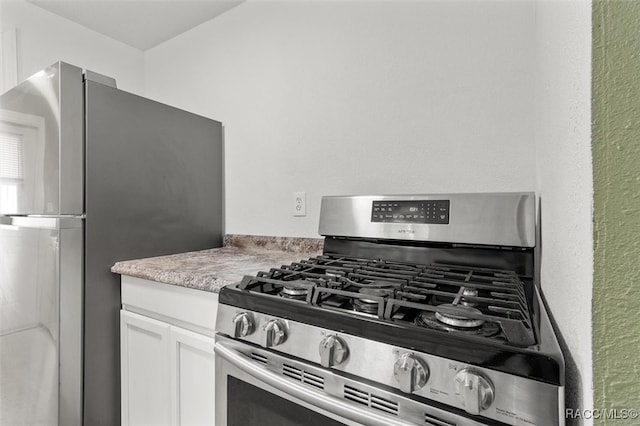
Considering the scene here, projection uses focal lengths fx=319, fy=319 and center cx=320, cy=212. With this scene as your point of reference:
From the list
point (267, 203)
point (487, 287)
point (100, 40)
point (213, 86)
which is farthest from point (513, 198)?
point (100, 40)

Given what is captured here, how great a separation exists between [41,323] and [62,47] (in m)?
1.66

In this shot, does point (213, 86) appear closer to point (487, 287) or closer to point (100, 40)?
point (100, 40)

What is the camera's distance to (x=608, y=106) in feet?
0.99

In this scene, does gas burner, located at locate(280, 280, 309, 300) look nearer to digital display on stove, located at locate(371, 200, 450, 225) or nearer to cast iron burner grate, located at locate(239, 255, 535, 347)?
cast iron burner grate, located at locate(239, 255, 535, 347)

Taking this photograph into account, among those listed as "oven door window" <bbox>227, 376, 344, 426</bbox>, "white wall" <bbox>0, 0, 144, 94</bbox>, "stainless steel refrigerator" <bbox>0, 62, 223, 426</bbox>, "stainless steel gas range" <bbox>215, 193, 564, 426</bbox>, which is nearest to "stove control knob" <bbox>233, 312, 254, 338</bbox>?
"stainless steel gas range" <bbox>215, 193, 564, 426</bbox>

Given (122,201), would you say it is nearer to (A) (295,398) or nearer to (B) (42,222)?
(B) (42,222)

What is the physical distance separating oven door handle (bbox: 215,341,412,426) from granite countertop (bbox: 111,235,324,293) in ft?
0.79

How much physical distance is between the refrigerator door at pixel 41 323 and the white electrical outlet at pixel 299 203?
0.86 m

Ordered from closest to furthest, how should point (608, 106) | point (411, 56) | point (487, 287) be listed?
point (608, 106), point (487, 287), point (411, 56)

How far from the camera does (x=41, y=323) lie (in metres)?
1.23

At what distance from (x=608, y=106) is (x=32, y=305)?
1773 mm

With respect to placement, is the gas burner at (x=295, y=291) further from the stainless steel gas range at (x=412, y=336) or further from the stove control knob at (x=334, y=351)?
the stove control knob at (x=334, y=351)

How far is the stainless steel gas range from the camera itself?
476mm
